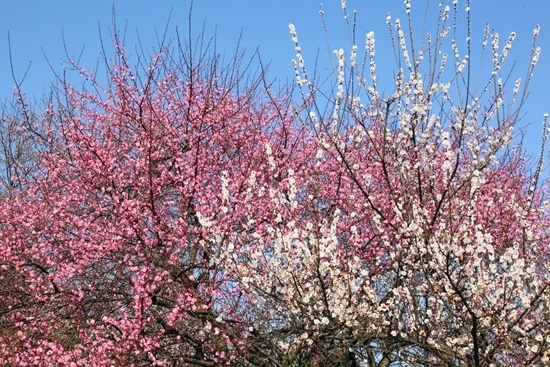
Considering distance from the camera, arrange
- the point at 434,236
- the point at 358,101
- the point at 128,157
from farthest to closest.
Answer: the point at 128,157, the point at 358,101, the point at 434,236

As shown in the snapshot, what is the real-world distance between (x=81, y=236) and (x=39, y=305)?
1.10 metres

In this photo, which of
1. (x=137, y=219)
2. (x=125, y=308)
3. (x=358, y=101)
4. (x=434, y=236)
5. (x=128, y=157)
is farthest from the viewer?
(x=128, y=157)

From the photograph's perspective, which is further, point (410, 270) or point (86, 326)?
point (86, 326)

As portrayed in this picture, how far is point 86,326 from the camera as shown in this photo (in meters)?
8.27

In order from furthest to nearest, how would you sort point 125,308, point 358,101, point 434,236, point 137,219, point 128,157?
point 128,157
point 125,308
point 137,219
point 358,101
point 434,236

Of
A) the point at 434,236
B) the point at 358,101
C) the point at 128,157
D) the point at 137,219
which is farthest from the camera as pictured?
the point at 128,157

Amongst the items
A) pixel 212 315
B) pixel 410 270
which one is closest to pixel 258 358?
pixel 212 315

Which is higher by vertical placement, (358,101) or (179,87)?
(179,87)

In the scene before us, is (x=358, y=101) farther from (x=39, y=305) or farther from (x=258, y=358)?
(x=39, y=305)

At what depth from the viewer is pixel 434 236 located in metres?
5.00

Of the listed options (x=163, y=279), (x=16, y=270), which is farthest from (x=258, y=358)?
(x=16, y=270)

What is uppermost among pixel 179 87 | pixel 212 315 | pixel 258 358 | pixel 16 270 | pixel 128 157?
pixel 179 87

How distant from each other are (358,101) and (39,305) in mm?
5466

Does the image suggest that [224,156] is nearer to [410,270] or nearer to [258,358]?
[258,358]
